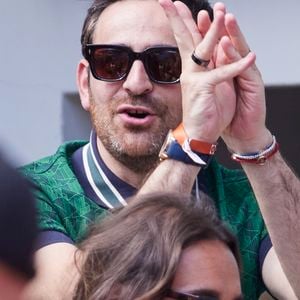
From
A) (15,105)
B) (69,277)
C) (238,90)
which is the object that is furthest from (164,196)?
(15,105)

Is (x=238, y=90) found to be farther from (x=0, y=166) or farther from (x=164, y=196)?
(x=0, y=166)

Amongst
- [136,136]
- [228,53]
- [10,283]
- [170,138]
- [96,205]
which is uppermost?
[10,283]

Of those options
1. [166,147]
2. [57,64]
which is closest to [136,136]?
[166,147]

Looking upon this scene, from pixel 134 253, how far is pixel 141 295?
0.09m

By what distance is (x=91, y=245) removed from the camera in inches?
83.7

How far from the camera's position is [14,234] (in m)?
1.43

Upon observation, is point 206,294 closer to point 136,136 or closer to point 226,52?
point 226,52

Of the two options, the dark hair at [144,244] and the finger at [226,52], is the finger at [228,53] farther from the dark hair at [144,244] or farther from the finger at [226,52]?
the dark hair at [144,244]

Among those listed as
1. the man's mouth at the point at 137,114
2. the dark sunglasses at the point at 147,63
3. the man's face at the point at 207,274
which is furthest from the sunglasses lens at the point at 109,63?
the man's face at the point at 207,274

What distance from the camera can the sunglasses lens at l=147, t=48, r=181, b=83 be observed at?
2.92 metres

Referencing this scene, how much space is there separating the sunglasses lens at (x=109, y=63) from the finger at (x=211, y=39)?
0.37 m

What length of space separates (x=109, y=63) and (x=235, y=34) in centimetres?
42

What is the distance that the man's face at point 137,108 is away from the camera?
2.94m

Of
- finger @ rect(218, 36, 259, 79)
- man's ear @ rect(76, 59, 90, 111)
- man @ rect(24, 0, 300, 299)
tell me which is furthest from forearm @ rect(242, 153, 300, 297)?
man's ear @ rect(76, 59, 90, 111)
